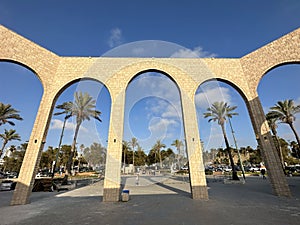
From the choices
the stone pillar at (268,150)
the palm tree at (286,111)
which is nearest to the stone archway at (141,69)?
the stone pillar at (268,150)

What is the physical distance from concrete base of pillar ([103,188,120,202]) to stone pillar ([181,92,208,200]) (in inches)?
154

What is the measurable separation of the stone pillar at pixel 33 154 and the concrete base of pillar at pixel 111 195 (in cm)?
392

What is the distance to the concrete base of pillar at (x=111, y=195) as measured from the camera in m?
8.47

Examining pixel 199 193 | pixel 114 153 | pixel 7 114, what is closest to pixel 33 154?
pixel 114 153

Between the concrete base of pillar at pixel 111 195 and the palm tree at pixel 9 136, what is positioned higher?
the palm tree at pixel 9 136

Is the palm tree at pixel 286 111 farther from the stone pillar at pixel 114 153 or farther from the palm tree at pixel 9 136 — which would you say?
the palm tree at pixel 9 136

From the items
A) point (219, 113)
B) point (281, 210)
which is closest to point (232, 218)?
point (281, 210)

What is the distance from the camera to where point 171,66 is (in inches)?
432

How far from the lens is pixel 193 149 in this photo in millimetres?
9391

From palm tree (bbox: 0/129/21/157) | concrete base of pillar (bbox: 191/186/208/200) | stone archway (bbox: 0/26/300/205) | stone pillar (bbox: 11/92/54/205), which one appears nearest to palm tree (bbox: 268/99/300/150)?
stone archway (bbox: 0/26/300/205)

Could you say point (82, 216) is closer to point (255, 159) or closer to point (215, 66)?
point (215, 66)

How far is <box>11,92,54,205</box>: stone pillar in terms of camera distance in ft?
27.5

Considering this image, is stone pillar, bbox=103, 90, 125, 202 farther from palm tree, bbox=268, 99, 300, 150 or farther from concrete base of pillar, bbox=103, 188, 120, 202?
palm tree, bbox=268, 99, 300, 150

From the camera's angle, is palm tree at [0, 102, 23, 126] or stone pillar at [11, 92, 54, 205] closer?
stone pillar at [11, 92, 54, 205]
